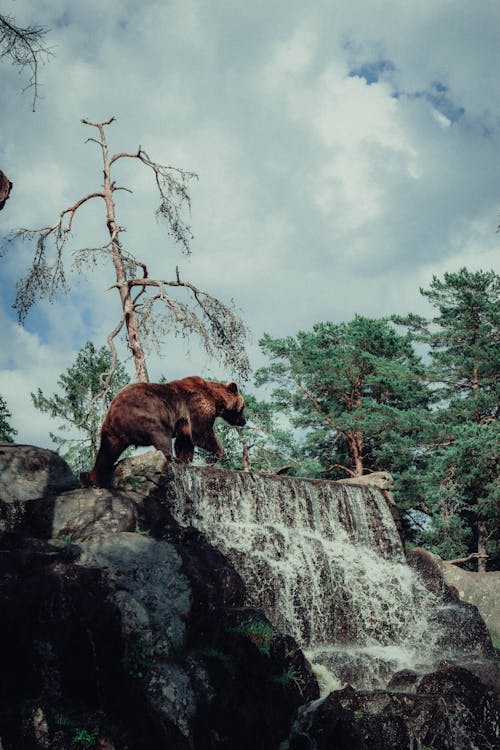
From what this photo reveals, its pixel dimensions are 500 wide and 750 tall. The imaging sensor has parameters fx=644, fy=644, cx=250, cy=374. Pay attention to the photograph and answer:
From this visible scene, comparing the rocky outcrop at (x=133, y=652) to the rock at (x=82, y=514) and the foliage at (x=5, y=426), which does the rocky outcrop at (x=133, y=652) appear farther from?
the foliage at (x=5, y=426)

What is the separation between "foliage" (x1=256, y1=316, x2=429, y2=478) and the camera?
69.1ft

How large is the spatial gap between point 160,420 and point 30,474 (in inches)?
84.5

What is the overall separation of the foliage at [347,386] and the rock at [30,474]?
12.4 meters

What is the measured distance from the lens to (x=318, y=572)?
36.5 ft

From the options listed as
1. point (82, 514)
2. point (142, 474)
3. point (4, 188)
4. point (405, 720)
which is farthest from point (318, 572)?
point (4, 188)

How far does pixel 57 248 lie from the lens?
50.4 feet

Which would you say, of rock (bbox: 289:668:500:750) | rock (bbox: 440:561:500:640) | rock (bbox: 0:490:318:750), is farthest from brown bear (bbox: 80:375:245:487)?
rock (bbox: 440:561:500:640)

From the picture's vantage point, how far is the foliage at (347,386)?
2106cm

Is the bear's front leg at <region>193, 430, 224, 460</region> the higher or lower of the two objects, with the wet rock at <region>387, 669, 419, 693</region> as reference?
higher

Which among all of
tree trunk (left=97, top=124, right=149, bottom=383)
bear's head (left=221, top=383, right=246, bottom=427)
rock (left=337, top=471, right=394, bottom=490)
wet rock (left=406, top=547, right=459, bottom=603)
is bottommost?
wet rock (left=406, top=547, right=459, bottom=603)

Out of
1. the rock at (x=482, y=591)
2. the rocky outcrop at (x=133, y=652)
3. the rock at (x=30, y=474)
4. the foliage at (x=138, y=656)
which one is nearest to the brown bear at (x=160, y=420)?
the rock at (x=30, y=474)

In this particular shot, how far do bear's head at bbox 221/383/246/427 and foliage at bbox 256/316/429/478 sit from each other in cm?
886

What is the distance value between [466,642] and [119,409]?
7522 mm

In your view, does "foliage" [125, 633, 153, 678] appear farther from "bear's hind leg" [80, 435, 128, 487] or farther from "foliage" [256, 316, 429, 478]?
"foliage" [256, 316, 429, 478]
